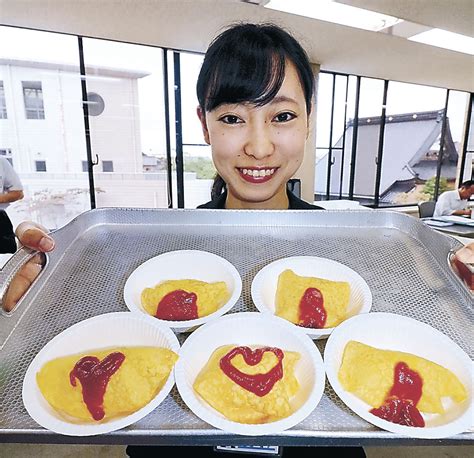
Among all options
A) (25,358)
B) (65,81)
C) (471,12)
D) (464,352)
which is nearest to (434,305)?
(464,352)

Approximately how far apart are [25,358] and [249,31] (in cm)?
92

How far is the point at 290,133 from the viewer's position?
93 cm

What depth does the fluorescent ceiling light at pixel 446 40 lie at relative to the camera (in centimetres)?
351

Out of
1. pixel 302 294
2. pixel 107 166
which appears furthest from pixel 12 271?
pixel 107 166

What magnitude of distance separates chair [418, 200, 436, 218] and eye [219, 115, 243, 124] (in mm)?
4433

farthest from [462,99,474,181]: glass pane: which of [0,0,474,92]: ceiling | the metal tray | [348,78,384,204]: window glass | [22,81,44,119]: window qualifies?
the metal tray

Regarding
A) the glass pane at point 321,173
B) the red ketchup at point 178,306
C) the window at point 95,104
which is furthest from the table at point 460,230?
the window at point 95,104

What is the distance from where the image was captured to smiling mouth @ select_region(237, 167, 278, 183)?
0.99m

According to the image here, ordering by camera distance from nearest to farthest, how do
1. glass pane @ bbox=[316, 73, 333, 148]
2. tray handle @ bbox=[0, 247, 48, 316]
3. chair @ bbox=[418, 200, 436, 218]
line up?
tray handle @ bbox=[0, 247, 48, 316] → chair @ bbox=[418, 200, 436, 218] → glass pane @ bbox=[316, 73, 333, 148]

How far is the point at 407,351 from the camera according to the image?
583 millimetres

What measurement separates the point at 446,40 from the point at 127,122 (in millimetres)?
3835

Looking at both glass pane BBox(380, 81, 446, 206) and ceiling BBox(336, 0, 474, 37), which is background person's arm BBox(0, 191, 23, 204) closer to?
ceiling BBox(336, 0, 474, 37)

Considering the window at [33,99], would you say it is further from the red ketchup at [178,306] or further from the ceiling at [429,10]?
the red ketchup at [178,306]

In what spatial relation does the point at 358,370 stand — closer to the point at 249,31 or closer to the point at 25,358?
the point at 25,358
